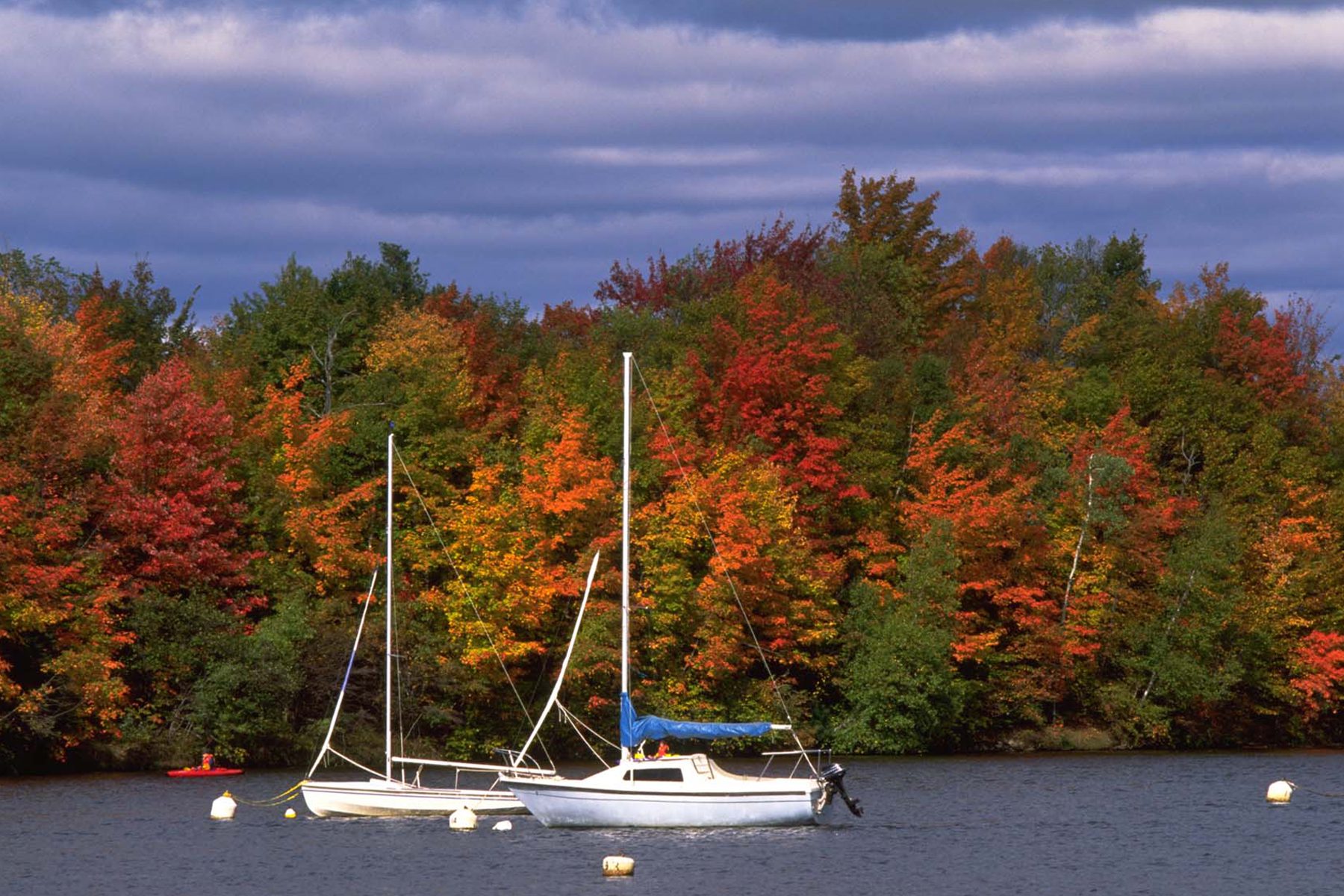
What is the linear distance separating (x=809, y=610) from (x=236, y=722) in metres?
25.7

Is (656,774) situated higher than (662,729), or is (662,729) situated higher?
(662,729)

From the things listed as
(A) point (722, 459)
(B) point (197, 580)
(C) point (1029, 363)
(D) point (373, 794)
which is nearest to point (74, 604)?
(B) point (197, 580)

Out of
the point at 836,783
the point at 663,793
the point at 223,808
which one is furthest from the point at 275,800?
the point at 836,783

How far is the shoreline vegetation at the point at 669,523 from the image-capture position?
73.2 meters

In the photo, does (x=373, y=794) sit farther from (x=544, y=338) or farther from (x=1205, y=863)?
(x=544, y=338)

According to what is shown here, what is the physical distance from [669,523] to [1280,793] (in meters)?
27.7

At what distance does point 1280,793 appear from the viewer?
210ft

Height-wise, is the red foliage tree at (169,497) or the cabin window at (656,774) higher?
the red foliage tree at (169,497)

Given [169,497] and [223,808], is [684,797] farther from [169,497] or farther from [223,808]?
[169,497]

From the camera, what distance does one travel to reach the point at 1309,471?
Answer: 97500 mm

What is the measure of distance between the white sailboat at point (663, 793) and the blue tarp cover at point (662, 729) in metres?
0.04

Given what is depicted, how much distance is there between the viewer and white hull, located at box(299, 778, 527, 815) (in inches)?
2271

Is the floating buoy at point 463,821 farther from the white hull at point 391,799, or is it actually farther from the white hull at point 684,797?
the white hull at point 684,797

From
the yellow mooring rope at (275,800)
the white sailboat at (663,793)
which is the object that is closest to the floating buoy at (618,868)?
the white sailboat at (663,793)
